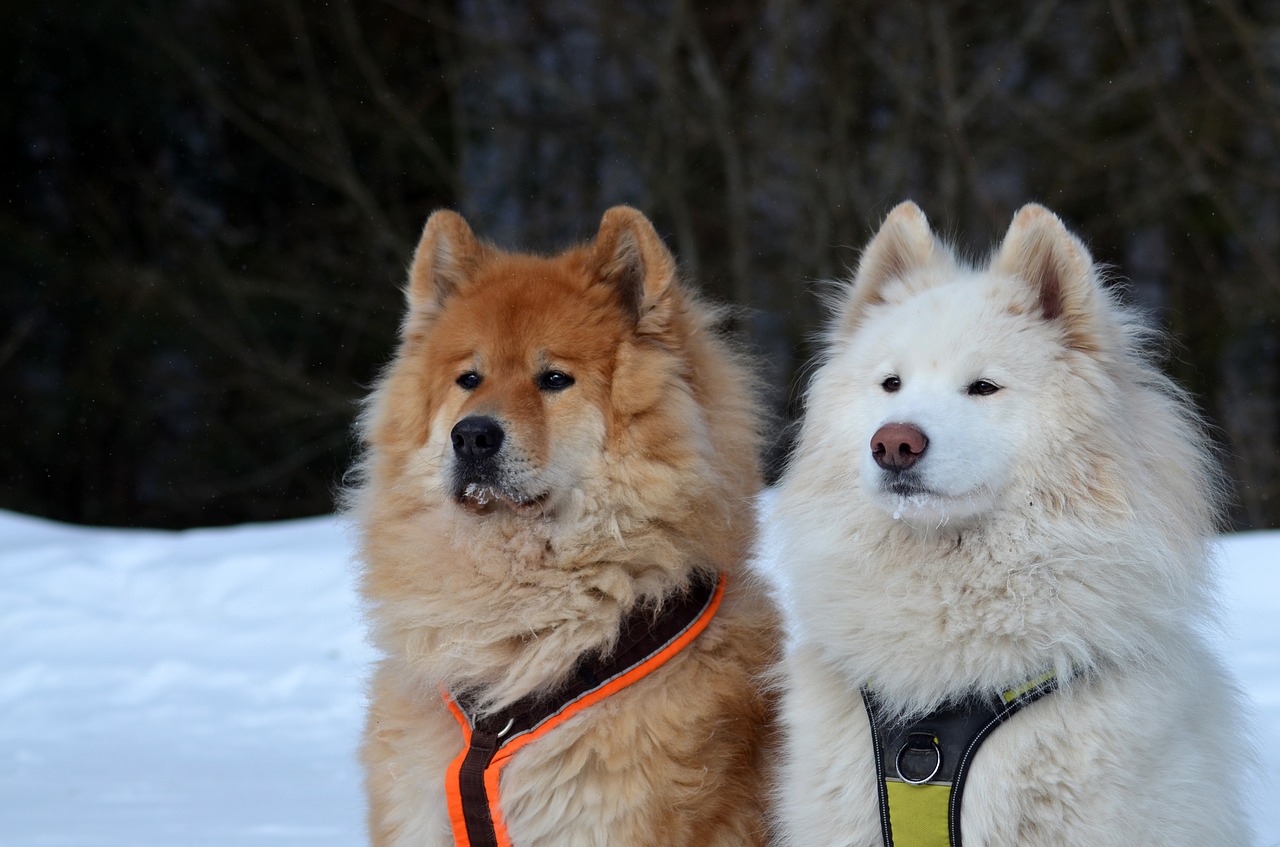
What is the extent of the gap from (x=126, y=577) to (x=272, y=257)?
672 centimetres

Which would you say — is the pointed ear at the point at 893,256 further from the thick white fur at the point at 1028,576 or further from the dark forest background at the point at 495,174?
the dark forest background at the point at 495,174

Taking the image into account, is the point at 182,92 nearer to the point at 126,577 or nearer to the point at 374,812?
the point at 126,577

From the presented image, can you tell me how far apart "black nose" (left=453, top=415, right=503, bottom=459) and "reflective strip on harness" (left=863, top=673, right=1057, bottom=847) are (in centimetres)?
118

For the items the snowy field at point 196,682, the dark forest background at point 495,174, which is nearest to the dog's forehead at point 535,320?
the snowy field at point 196,682

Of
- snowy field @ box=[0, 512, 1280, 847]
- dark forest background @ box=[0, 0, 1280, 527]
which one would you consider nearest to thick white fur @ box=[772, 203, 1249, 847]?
snowy field @ box=[0, 512, 1280, 847]

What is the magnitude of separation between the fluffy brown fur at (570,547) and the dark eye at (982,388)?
80cm

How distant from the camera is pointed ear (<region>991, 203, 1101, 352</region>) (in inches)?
109

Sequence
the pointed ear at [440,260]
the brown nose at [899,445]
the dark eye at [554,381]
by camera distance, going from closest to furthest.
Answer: the brown nose at [899,445] < the dark eye at [554,381] < the pointed ear at [440,260]

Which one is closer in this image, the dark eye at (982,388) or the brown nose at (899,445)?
the brown nose at (899,445)

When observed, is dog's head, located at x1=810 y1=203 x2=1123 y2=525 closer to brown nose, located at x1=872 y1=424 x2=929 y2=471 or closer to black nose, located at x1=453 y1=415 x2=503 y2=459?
brown nose, located at x1=872 y1=424 x2=929 y2=471

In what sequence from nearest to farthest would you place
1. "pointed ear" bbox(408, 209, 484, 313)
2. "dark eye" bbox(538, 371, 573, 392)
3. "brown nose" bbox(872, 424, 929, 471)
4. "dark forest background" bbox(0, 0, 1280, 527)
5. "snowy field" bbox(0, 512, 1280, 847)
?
1. "brown nose" bbox(872, 424, 929, 471)
2. "dark eye" bbox(538, 371, 573, 392)
3. "pointed ear" bbox(408, 209, 484, 313)
4. "snowy field" bbox(0, 512, 1280, 847)
5. "dark forest background" bbox(0, 0, 1280, 527)

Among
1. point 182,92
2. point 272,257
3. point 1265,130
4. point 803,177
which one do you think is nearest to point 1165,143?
point 1265,130

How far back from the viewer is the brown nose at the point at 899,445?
2600mm

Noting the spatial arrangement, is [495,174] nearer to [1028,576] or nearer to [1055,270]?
[1055,270]
